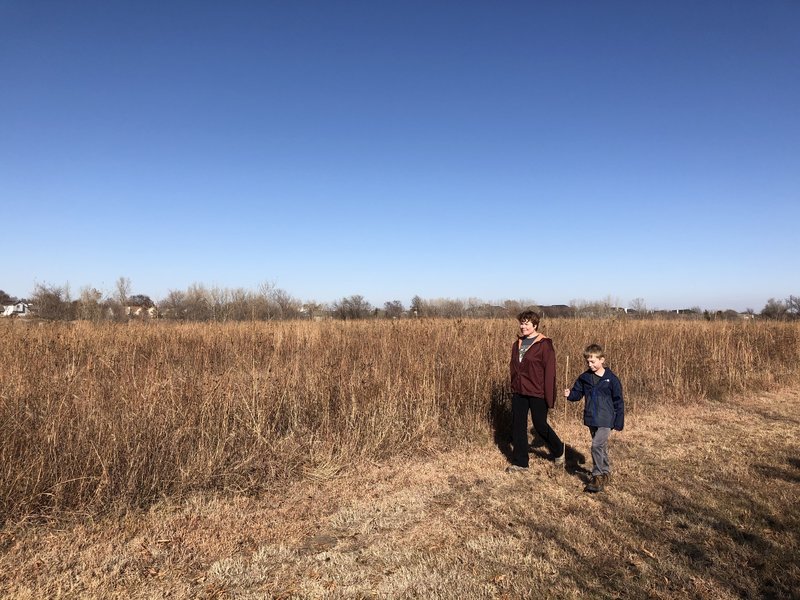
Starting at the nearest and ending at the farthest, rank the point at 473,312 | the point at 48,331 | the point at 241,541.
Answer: the point at 241,541 → the point at 48,331 → the point at 473,312

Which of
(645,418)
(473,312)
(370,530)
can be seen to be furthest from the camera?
(473,312)

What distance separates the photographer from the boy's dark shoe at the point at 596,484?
14.9ft

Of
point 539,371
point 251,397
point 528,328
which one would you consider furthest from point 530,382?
point 251,397

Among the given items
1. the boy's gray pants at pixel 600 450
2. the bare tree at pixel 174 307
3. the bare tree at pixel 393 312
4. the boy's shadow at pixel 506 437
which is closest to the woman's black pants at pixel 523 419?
the boy's shadow at pixel 506 437

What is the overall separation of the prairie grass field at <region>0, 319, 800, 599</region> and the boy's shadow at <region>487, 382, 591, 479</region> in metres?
0.04

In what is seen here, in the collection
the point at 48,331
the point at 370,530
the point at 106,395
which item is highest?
the point at 48,331

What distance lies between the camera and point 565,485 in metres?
4.77

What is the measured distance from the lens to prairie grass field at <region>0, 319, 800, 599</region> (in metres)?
3.06

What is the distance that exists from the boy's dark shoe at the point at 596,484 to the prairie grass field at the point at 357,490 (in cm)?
9

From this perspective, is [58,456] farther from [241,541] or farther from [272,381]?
[272,381]

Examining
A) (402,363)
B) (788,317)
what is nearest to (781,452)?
(402,363)

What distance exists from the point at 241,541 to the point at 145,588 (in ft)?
2.43

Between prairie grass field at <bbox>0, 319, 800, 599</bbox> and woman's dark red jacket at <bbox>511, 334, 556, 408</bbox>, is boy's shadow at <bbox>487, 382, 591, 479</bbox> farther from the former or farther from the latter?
woman's dark red jacket at <bbox>511, 334, 556, 408</bbox>

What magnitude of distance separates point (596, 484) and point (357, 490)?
7.62 feet
